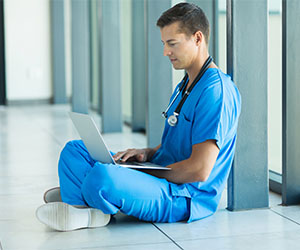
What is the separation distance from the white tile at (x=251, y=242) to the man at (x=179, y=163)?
0.89 ft

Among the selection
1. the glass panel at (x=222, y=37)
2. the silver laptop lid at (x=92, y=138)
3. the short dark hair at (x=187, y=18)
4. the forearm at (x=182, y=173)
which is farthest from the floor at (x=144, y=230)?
the glass panel at (x=222, y=37)

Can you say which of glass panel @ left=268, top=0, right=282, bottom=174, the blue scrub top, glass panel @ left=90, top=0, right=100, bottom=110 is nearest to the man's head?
the blue scrub top

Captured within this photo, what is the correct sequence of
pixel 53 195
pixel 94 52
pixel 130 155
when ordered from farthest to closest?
pixel 94 52 < pixel 53 195 < pixel 130 155

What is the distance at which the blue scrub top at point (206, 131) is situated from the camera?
2.76 meters

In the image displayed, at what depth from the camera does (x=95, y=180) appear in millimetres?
2758

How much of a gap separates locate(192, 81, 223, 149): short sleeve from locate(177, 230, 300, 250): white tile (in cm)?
43

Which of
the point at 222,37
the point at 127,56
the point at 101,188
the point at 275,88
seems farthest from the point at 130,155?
the point at 127,56

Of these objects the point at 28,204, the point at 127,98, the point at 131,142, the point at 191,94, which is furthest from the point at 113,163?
the point at 127,98

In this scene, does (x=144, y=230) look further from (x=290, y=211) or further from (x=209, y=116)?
(x=290, y=211)

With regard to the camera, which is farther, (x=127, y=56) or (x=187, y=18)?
(x=127, y=56)

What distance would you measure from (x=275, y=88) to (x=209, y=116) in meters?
1.29

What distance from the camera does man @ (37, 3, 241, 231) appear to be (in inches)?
108

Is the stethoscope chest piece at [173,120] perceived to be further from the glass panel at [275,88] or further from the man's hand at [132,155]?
the glass panel at [275,88]

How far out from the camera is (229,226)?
298cm
